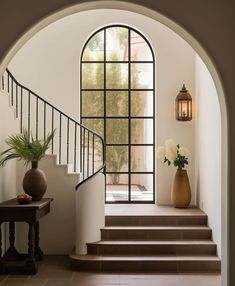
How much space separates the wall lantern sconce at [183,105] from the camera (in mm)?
9094

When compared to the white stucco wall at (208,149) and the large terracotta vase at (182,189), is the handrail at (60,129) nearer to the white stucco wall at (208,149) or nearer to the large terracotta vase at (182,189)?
the large terracotta vase at (182,189)

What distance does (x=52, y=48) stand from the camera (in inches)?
364

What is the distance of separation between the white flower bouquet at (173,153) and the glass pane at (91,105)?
57.7 inches

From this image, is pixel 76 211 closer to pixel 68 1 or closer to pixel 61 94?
pixel 61 94

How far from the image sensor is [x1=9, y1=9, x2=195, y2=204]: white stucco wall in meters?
9.23

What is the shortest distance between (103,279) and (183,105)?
3.80m

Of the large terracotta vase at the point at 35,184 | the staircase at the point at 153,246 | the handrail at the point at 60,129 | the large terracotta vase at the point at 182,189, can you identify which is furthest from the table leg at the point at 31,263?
the large terracotta vase at the point at 182,189

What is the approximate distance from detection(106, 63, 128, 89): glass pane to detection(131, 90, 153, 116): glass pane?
0.28 meters

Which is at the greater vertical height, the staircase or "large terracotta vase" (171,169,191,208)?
"large terracotta vase" (171,169,191,208)

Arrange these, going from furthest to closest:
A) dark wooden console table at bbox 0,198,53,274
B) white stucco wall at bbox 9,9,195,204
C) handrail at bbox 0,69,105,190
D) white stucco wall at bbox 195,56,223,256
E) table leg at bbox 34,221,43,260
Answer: white stucco wall at bbox 9,9,195,204
handrail at bbox 0,69,105,190
table leg at bbox 34,221,43,260
white stucco wall at bbox 195,56,223,256
dark wooden console table at bbox 0,198,53,274

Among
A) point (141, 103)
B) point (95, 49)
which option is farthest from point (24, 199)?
point (95, 49)

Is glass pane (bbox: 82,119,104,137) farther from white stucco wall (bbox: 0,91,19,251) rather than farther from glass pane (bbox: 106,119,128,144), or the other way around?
white stucco wall (bbox: 0,91,19,251)

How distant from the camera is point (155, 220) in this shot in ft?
25.9

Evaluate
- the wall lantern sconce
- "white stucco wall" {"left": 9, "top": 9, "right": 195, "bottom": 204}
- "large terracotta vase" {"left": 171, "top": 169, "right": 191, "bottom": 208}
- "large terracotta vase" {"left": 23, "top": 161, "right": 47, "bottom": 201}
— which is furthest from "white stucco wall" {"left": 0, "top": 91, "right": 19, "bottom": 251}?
the wall lantern sconce
